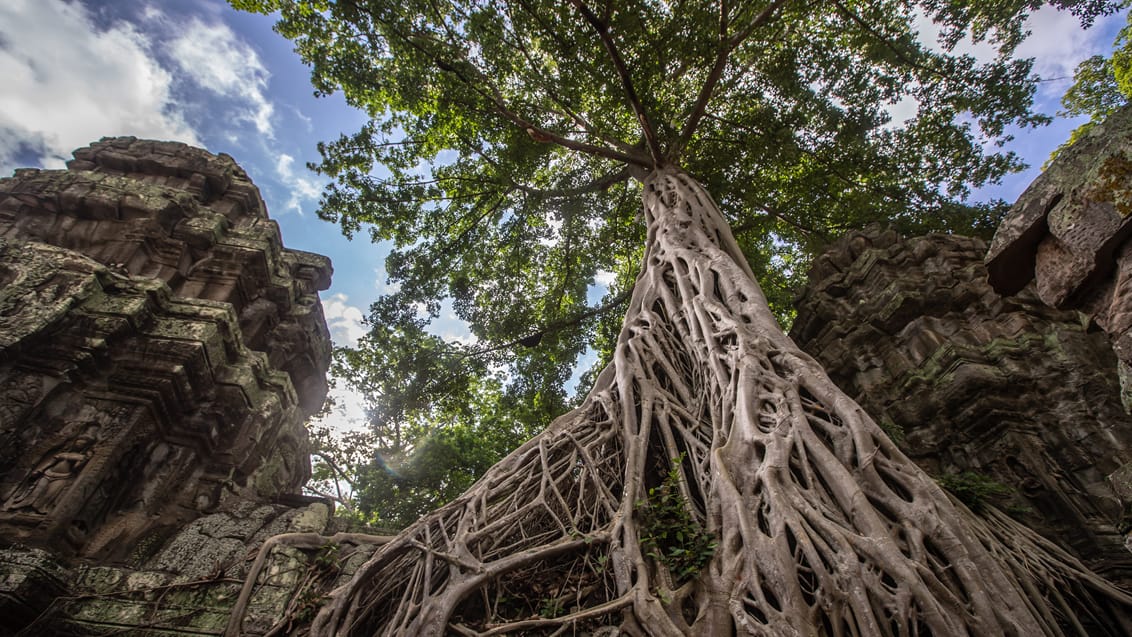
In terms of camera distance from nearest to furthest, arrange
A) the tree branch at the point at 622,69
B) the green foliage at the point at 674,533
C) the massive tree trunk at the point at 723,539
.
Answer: the massive tree trunk at the point at 723,539
the green foliage at the point at 674,533
the tree branch at the point at 622,69

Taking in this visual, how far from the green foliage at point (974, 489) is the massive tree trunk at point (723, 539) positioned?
0.36 feet

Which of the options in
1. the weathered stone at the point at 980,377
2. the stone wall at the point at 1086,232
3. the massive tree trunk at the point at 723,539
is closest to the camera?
the stone wall at the point at 1086,232

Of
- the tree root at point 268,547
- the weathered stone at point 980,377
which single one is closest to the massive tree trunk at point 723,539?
the tree root at point 268,547

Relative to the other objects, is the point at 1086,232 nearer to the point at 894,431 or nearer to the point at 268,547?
the point at 894,431

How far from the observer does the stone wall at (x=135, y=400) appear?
2654mm

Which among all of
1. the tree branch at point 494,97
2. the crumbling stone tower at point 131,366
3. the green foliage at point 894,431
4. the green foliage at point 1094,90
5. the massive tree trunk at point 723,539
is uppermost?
the green foliage at point 1094,90

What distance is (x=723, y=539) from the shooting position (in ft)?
6.93

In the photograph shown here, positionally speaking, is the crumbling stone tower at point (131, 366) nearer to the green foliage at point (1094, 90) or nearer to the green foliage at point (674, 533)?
the green foliage at point (674, 533)

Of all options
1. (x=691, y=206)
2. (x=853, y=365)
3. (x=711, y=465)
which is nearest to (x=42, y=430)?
(x=711, y=465)

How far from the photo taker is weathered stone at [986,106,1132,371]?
4.82 feet

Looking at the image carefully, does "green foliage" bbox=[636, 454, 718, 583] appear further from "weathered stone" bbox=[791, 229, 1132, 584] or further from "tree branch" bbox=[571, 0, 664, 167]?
"tree branch" bbox=[571, 0, 664, 167]

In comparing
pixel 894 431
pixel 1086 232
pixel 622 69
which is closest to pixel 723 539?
pixel 1086 232

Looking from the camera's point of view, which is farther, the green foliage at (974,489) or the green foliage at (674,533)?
the green foliage at (974,489)

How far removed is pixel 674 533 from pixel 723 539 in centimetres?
27
